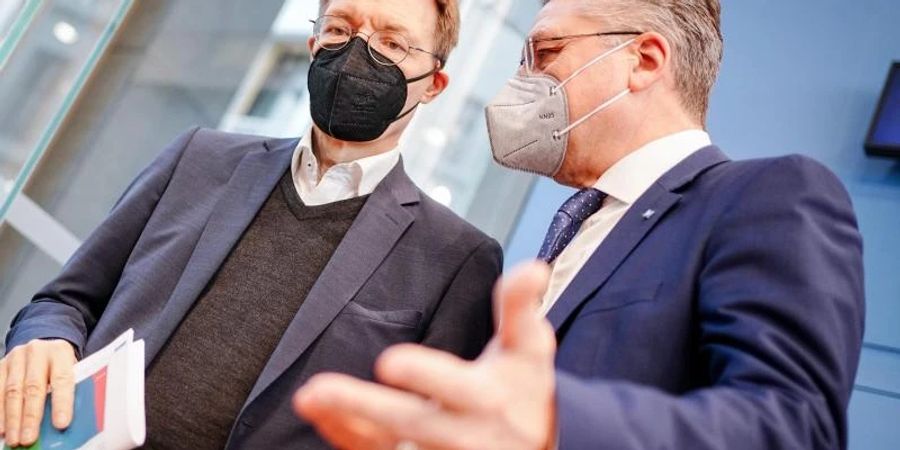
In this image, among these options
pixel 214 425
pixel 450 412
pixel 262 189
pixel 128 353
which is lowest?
pixel 214 425

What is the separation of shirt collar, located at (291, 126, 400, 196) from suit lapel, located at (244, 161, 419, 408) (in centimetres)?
A: 2

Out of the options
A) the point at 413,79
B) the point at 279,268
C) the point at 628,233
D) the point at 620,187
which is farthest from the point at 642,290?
the point at 413,79

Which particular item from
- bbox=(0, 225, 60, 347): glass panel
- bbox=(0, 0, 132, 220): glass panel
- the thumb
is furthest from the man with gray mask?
bbox=(0, 225, 60, 347): glass panel

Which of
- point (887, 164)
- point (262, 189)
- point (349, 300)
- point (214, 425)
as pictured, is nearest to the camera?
point (214, 425)

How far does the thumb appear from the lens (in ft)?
2.23

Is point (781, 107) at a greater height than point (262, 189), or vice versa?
point (781, 107)

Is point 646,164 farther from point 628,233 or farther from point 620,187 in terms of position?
point 628,233

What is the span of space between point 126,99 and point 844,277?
2215mm

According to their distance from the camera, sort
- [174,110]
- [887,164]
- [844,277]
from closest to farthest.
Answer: [844,277]
[887,164]
[174,110]

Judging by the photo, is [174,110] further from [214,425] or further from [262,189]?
[214,425]

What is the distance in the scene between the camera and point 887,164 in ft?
8.00

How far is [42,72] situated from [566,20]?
4.65 feet

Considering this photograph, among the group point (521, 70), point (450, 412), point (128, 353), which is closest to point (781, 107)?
point (521, 70)

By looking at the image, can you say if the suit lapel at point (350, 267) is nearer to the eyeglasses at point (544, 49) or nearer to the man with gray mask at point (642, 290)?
the man with gray mask at point (642, 290)
